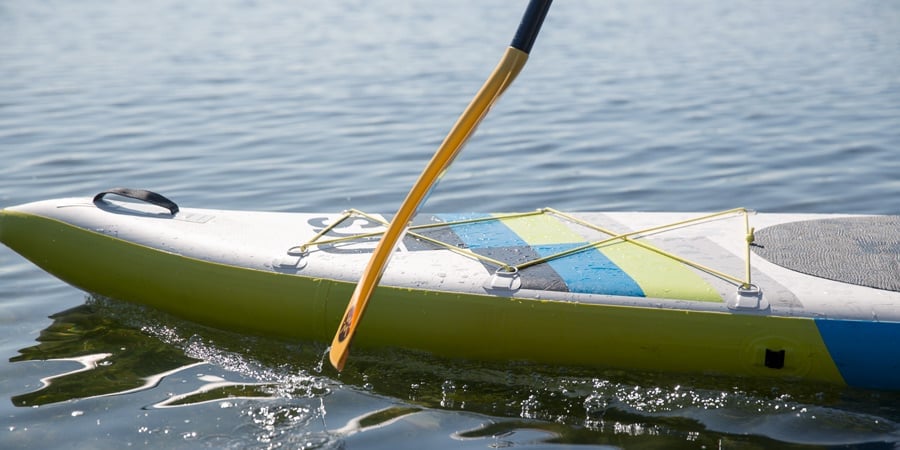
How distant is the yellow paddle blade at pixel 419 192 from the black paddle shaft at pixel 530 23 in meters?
0.09

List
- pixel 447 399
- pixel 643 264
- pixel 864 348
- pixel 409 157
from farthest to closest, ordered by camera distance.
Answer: pixel 409 157
pixel 643 264
pixel 447 399
pixel 864 348

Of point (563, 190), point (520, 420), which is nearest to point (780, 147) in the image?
point (563, 190)

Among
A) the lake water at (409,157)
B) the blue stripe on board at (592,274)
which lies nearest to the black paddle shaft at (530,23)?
the blue stripe on board at (592,274)

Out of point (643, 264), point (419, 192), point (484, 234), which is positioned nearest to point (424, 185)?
point (419, 192)

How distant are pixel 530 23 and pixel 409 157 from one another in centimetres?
513

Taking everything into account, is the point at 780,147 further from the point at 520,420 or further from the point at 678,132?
the point at 520,420

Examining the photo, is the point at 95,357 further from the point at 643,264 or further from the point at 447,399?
the point at 643,264

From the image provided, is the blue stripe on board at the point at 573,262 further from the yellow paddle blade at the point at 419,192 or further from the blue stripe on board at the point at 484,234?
the yellow paddle blade at the point at 419,192

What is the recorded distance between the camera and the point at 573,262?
4.10 m

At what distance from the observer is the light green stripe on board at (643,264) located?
12.4 feet

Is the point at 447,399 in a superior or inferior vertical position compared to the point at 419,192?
inferior

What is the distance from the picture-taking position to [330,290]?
4117 millimetres

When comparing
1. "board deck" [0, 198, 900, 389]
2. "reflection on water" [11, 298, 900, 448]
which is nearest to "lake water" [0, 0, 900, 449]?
"reflection on water" [11, 298, 900, 448]

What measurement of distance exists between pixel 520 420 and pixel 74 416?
1.83 m
